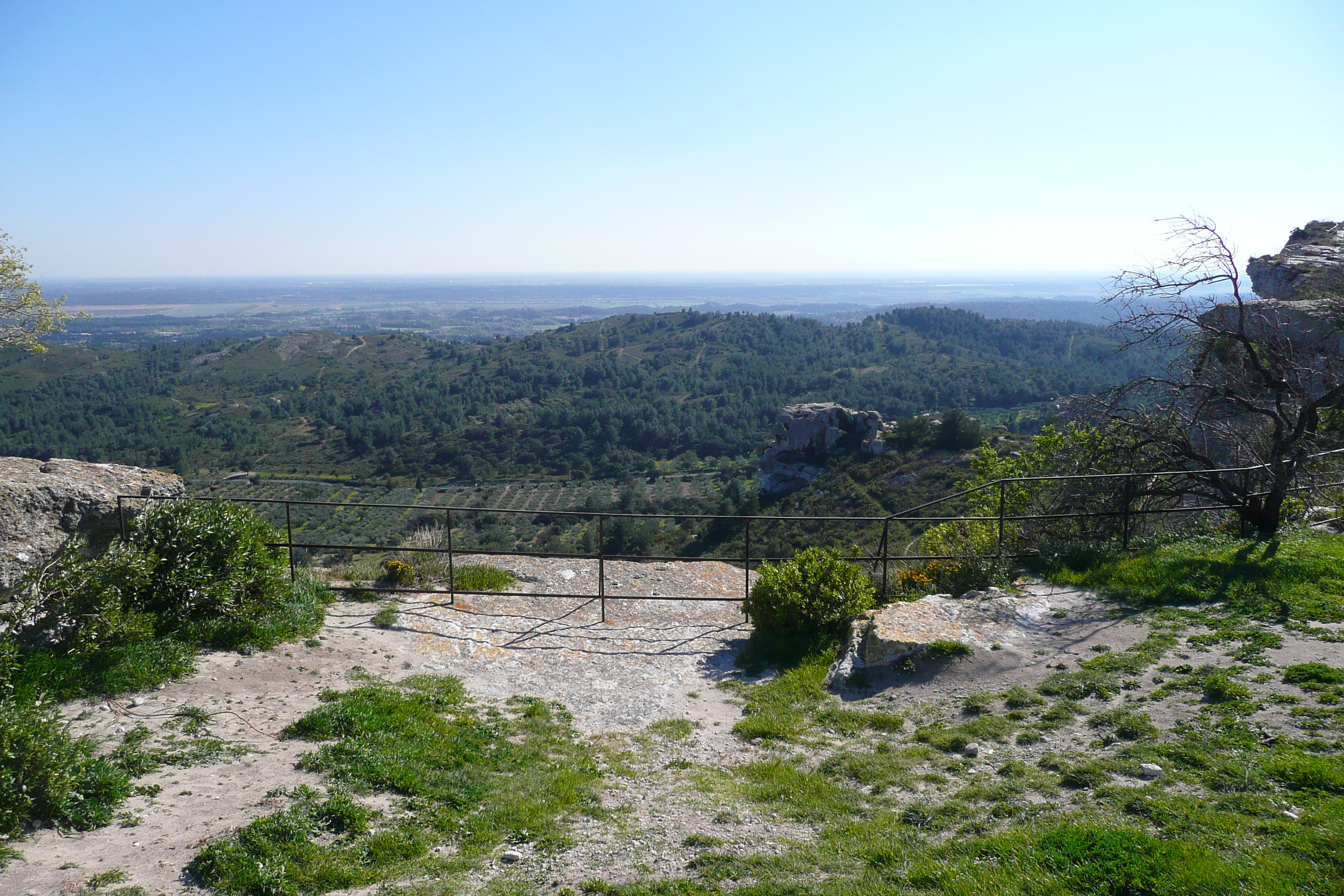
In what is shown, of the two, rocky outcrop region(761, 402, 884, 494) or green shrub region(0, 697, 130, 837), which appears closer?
green shrub region(0, 697, 130, 837)

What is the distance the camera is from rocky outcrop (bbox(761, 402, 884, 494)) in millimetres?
50344

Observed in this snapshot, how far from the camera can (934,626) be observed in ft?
22.9

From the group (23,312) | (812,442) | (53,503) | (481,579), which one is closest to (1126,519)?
(481,579)

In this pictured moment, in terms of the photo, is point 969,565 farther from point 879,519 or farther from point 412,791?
point 412,791

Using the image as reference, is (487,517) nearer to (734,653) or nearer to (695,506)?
(695,506)

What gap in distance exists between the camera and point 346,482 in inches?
Result: 2186

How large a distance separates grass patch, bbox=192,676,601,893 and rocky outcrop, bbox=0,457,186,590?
3.28 m

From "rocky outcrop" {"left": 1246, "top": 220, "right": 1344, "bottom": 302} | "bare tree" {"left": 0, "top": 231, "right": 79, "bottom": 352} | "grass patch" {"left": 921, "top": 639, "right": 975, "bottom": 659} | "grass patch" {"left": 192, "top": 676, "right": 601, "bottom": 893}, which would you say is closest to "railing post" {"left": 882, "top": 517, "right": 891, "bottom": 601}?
"grass patch" {"left": 921, "top": 639, "right": 975, "bottom": 659}

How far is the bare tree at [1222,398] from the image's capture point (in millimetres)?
8250

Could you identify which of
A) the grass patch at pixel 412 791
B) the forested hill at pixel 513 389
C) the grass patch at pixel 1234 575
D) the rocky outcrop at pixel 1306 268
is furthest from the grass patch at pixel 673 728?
the forested hill at pixel 513 389

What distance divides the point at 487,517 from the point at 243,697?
133ft

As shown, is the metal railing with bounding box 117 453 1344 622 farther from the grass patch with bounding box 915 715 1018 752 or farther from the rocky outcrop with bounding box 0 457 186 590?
the grass patch with bounding box 915 715 1018 752

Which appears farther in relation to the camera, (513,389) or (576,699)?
(513,389)

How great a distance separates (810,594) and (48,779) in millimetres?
6337
